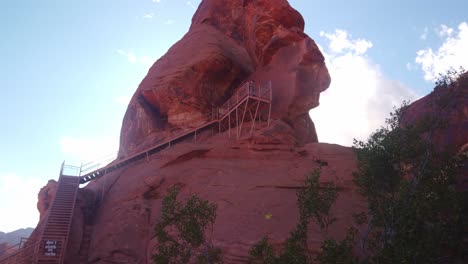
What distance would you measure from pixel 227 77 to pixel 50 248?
20.9 meters

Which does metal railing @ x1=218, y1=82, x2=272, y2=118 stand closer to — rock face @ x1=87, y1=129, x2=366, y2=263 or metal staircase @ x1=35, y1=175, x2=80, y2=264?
rock face @ x1=87, y1=129, x2=366, y2=263

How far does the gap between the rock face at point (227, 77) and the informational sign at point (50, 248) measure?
42.2ft

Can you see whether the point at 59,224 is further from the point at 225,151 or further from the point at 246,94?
the point at 246,94

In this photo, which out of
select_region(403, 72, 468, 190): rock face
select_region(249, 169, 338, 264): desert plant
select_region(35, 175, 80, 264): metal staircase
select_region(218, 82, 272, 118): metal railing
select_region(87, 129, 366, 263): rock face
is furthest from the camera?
select_region(218, 82, 272, 118): metal railing

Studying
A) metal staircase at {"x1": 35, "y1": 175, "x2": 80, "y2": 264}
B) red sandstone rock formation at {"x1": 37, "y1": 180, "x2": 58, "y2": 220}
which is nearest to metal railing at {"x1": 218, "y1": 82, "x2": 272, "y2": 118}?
metal staircase at {"x1": 35, "y1": 175, "x2": 80, "y2": 264}

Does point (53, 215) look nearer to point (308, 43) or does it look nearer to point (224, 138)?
point (224, 138)

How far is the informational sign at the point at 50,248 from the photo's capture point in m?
25.2

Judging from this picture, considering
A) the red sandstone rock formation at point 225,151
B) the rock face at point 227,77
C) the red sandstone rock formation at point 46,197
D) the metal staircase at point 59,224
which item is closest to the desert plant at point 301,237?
the red sandstone rock formation at point 225,151

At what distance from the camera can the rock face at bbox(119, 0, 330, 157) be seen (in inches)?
1431

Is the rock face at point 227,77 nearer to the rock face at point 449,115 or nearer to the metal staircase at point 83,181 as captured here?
the metal staircase at point 83,181

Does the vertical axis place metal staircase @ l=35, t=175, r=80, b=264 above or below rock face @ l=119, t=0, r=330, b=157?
below

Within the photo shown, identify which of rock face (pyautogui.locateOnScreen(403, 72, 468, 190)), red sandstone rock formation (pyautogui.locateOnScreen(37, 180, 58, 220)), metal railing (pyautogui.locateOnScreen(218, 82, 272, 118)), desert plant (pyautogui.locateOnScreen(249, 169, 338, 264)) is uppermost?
metal railing (pyautogui.locateOnScreen(218, 82, 272, 118))

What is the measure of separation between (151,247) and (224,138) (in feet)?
36.2

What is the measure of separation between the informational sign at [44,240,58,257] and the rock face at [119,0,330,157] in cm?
1286
